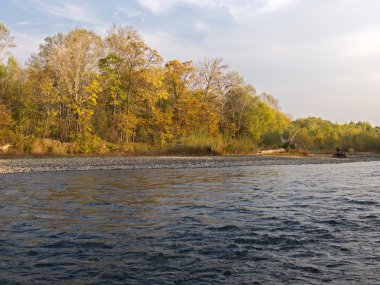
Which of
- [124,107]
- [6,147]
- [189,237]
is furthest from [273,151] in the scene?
[189,237]

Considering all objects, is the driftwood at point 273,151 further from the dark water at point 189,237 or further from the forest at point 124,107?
the dark water at point 189,237

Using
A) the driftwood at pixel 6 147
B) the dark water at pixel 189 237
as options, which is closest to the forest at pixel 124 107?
the driftwood at pixel 6 147

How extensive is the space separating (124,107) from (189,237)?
4689 centimetres

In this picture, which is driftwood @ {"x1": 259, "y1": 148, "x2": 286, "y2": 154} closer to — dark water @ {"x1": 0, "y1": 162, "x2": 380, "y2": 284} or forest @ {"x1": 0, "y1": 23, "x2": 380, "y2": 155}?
forest @ {"x1": 0, "y1": 23, "x2": 380, "y2": 155}

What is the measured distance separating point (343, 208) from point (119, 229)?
6855 millimetres

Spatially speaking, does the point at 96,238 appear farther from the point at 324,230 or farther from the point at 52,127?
the point at 52,127

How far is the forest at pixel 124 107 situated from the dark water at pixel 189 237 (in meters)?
27.6

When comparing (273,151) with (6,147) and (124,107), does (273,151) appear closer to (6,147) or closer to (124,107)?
(124,107)

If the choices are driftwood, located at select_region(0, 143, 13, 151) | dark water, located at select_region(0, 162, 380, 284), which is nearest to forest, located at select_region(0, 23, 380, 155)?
driftwood, located at select_region(0, 143, 13, 151)

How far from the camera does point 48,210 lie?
1086cm

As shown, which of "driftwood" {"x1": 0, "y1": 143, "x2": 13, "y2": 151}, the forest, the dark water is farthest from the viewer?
the forest

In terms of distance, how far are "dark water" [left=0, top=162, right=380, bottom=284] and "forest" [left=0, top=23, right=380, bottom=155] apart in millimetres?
27583

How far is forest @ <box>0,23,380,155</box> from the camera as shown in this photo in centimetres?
Answer: 4191

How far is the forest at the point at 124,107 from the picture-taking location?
41.9m
